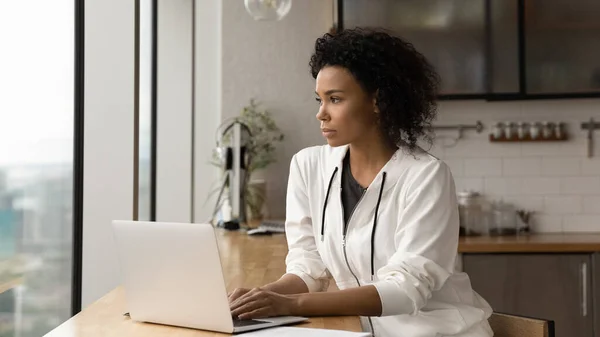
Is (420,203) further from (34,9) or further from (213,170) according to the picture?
(213,170)

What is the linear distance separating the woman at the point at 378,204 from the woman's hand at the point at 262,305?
0.11m

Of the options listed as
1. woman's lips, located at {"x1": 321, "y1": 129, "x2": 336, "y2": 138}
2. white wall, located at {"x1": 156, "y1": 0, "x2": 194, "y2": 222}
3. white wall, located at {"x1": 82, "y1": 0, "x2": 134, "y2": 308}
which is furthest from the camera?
white wall, located at {"x1": 156, "y1": 0, "x2": 194, "y2": 222}

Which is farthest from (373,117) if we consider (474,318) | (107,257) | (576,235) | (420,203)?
(576,235)

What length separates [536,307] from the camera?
160 inches

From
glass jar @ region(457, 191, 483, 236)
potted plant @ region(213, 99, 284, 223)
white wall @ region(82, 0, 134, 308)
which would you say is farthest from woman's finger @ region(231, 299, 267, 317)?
potted plant @ region(213, 99, 284, 223)

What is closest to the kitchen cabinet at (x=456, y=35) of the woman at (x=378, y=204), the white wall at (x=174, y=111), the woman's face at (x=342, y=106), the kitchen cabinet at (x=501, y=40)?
the kitchen cabinet at (x=501, y=40)

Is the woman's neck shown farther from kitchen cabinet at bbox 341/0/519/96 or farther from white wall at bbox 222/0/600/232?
white wall at bbox 222/0/600/232

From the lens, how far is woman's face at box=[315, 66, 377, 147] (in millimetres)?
2025

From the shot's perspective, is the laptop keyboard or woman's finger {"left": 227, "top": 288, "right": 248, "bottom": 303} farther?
woman's finger {"left": 227, "top": 288, "right": 248, "bottom": 303}

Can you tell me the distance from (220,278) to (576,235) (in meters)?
3.30

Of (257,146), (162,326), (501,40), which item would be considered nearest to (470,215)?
(501,40)

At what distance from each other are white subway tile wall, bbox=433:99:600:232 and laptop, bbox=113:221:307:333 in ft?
10.0

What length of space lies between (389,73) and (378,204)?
1.13ft

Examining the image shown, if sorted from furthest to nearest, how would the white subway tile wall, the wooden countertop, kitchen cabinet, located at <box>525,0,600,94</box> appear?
1. the white subway tile wall
2. kitchen cabinet, located at <box>525,0,600,94</box>
3. the wooden countertop
